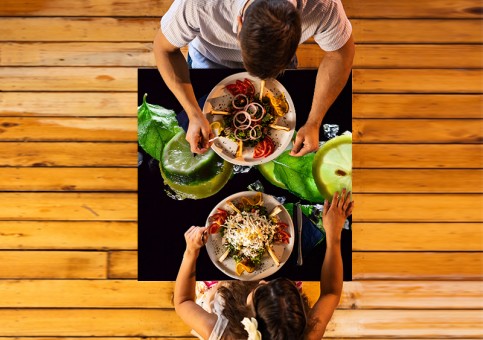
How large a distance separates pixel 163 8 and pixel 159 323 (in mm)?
1863

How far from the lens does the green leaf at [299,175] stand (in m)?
2.28

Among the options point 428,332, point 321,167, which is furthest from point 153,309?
point 428,332

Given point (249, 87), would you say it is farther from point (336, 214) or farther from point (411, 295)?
point (411, 295)

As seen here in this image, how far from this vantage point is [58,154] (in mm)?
2809

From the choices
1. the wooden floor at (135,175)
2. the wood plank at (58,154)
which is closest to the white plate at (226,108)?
the wooden floor at (135,175)

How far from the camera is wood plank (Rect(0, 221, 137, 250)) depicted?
2.79 meters

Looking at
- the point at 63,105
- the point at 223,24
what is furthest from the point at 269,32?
the point at 63,105

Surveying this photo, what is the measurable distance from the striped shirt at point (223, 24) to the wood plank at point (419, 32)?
883mm

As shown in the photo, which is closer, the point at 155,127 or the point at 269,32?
the point at 269,32

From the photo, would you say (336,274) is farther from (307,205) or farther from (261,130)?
(261,130)

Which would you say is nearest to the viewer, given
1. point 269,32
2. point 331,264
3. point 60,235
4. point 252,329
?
point 269,32

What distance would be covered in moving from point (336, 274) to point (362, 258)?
65 centimetres

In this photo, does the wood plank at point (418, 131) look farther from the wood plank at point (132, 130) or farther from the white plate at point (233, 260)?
the white plate at point (233, 260)

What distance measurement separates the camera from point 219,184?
2.25 m
